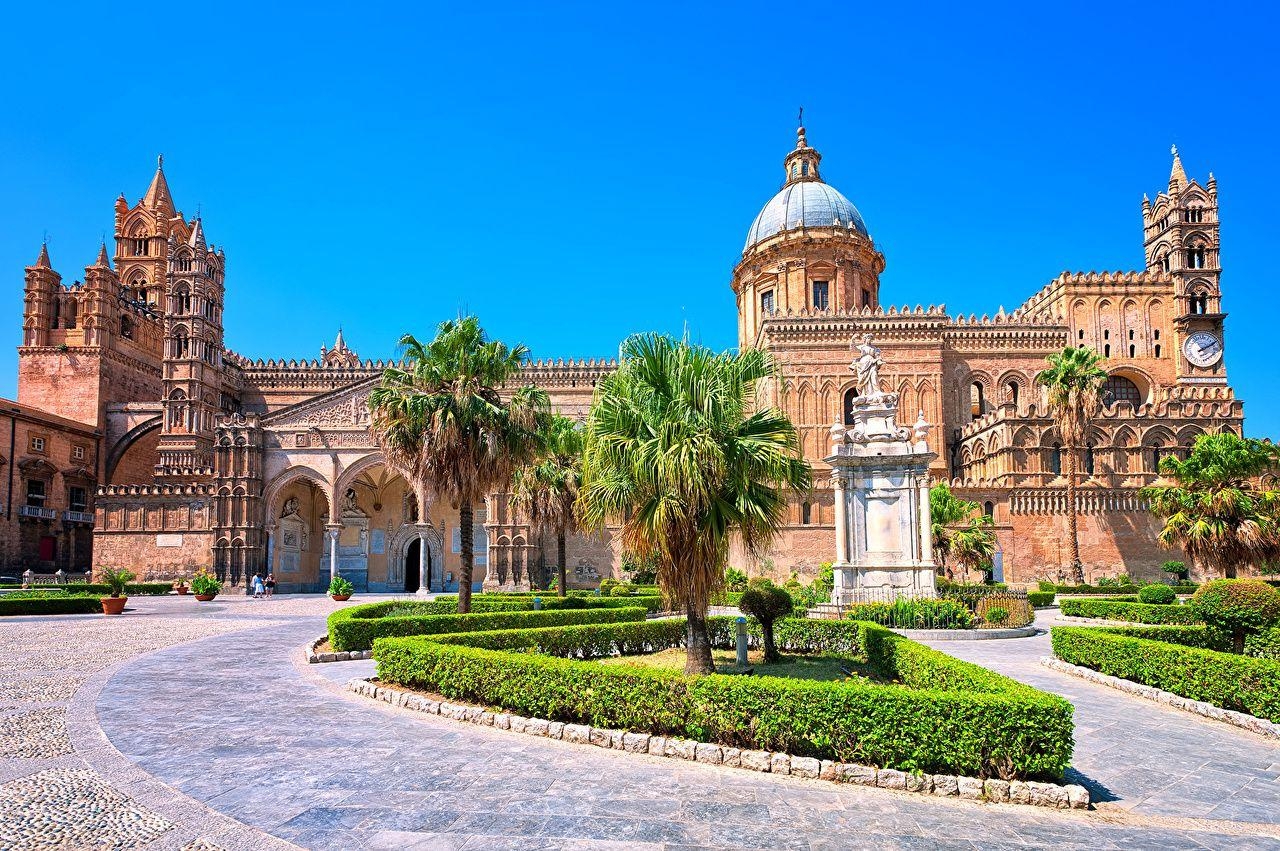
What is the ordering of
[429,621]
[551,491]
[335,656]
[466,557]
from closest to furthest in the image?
1. [335,656]
2. [429,621]
3. [466,557]
4. [551,491]

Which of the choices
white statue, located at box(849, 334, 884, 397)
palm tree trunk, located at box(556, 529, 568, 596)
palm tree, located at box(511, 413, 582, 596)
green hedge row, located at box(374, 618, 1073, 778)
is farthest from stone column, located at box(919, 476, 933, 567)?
palm tree, located at box(511, 413, 582, 596)

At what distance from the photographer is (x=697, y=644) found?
1243 cm

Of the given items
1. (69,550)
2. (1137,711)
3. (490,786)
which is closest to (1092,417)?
(1137,711)

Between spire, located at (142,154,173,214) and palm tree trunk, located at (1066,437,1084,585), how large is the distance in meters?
68.5

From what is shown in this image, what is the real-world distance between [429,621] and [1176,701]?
13.0m

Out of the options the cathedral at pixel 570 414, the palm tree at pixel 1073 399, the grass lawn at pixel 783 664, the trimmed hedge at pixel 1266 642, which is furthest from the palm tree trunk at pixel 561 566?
the palm tree at pixel 1073 399

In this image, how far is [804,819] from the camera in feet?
21.6

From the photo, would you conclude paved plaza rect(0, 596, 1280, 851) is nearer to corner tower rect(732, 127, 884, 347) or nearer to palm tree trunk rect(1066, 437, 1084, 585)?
palm tree trunk rect(1066, 437, 1084, 585)

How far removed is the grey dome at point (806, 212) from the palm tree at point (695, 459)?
40006 mm

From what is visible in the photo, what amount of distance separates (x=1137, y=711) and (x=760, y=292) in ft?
139

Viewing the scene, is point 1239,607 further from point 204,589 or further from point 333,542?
point 333,542

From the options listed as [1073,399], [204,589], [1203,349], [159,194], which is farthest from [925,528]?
[159,194]

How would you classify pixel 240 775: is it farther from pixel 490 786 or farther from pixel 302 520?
pixel 302 520

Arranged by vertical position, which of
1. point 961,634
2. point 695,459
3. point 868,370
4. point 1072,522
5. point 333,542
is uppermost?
point 868,370
